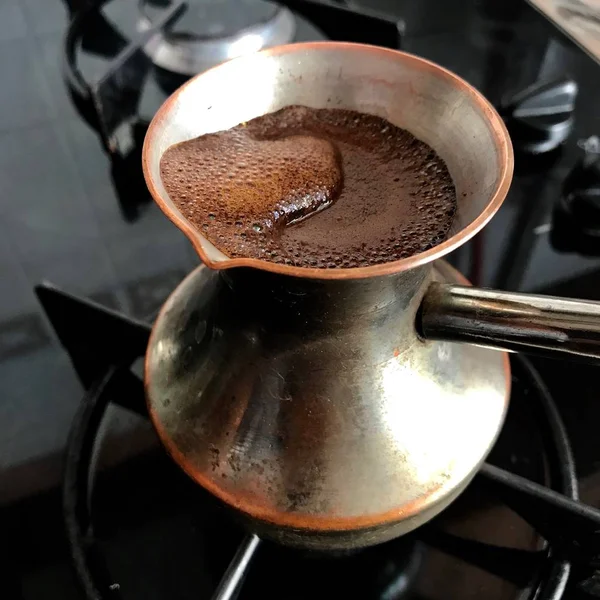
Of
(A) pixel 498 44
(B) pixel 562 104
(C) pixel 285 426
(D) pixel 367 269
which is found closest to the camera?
(D) pixel 367 269

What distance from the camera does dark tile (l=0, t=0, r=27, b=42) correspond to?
3.28ft

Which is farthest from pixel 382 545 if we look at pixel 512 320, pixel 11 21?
pixel 11 21

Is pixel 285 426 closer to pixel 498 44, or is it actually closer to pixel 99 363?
pixel 99 363

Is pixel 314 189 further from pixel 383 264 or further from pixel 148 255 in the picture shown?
pixel 148 255

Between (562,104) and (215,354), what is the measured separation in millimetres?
587

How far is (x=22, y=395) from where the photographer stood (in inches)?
26.4

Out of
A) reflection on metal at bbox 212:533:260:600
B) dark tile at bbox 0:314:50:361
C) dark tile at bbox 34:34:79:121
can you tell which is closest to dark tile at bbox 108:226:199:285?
dark tile at bbox 0:314:50:361

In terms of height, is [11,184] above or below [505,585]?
above

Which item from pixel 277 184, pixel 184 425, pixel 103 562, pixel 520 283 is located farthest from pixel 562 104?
pixel 103 562

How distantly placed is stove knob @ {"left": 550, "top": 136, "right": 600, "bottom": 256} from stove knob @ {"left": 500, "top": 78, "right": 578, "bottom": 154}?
6cm

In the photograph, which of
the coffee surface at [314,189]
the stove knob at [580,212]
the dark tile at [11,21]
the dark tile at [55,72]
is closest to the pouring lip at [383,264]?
the coffee surface at [314,189]

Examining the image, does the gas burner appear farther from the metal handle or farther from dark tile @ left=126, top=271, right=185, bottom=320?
the metal handle

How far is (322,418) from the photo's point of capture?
448mm

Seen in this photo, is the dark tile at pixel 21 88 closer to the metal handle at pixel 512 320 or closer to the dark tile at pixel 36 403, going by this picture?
the dark tile at pixel 36 403
